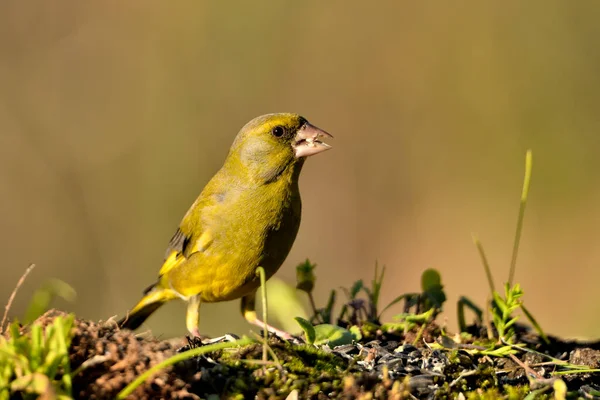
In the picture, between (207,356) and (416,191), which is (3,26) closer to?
(416,191)

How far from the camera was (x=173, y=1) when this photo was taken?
1072 centimetres

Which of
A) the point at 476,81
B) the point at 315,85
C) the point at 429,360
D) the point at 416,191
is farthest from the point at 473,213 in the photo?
the point at 429,360

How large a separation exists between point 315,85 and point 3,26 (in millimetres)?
4415

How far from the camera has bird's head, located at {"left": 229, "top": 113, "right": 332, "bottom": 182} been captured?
Answer: 14.8 ft

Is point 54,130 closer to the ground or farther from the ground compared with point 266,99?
closer to the ground

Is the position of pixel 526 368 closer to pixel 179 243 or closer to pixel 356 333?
pixel 356 333

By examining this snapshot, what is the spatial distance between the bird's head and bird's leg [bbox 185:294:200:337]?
33.1 inches

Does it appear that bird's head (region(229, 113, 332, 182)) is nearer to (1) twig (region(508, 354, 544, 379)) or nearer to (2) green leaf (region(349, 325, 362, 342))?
(2) green leaf (region(349, 325, 362, 342))

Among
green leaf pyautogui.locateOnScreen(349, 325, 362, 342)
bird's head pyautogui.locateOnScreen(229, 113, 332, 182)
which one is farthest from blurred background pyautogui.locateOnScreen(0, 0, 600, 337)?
green leaf pyautogui.locateOnScreen(349, 325, 362, 342)

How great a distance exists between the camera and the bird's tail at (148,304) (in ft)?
16.2

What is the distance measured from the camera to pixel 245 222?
425cm

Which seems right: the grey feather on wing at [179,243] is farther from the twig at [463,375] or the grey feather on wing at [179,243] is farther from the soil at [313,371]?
the twig at [463,375]

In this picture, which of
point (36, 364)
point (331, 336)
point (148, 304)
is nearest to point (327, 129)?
point (148, 304)

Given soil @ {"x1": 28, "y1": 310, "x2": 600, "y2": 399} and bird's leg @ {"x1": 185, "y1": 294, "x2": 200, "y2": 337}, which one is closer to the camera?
soil @ {"x1": 28, "y1": 310, "x2": 600, "y2": 399}
